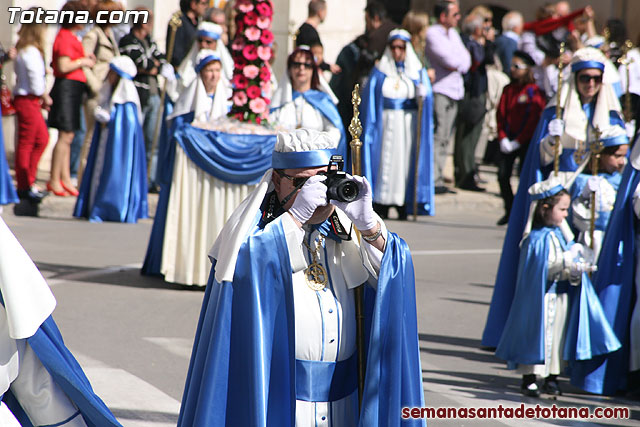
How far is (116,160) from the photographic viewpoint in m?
11.7

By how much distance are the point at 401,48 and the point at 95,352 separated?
716 cm

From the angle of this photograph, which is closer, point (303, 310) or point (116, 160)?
point (303, 310)

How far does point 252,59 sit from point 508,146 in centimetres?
521

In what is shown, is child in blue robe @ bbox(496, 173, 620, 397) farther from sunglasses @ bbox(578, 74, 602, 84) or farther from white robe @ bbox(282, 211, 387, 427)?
white robe @ bbox(282, 211, 387, 427)

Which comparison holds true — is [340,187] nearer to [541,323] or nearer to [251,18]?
[541,323]

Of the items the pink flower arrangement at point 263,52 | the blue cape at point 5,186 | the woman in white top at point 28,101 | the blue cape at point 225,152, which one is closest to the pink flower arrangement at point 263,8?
the pink flower arrangement at point 263,52

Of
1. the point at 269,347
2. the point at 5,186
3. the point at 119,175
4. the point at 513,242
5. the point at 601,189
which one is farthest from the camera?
the point at 119,175

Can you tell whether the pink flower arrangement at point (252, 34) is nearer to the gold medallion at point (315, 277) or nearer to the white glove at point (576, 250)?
the white glove at point (576, 250)

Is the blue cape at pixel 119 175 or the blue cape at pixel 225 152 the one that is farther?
the blue cape at pixel 119 175

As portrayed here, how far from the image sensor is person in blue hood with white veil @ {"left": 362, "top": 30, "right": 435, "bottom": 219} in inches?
507

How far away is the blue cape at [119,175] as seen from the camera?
11.7 m

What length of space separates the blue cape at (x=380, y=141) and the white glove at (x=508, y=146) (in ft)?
2.99

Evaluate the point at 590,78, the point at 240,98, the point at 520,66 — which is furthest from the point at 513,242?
the point at 520,66

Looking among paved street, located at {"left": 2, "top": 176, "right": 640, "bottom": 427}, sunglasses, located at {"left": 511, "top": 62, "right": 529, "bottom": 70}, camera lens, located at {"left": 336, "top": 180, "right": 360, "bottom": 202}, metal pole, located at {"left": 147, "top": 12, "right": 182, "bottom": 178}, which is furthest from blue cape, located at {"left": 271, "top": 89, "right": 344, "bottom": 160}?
camera lens, located at {"left": 336, "top": 180, "right": 360, "bottom": 202}
